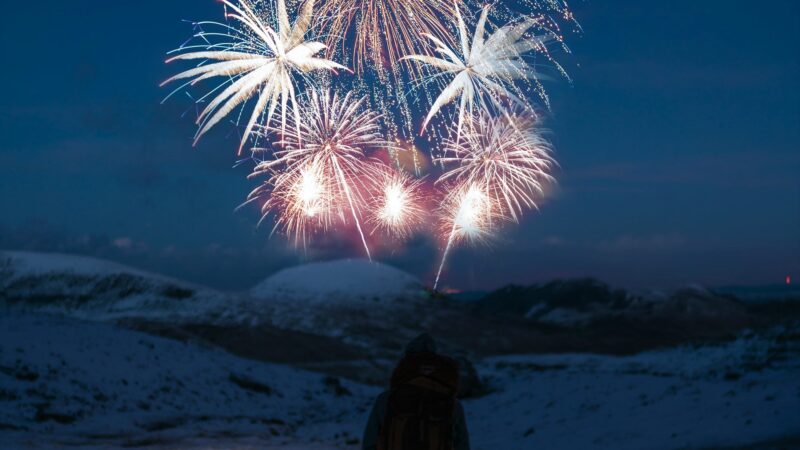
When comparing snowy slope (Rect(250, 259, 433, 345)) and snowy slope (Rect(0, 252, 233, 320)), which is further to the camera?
snowy slope (Rect(0, 252, 233, 320))

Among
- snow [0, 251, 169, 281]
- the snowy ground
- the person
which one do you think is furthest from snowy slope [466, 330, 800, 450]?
snow [0, 251, 169, 281]

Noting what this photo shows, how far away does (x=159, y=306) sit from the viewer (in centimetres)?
7462

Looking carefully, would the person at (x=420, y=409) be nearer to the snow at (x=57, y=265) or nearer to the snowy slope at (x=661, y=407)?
the snowy slope at (x=661, y=407)

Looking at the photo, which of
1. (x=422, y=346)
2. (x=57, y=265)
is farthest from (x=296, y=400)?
(x=57, y=265)

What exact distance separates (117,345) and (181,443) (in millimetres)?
12622

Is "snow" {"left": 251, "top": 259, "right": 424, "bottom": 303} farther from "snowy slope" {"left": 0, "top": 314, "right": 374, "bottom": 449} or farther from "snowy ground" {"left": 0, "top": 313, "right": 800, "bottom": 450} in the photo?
"snowy ground" {"left": 0, "top": 313, "right": 800, "bottom": 450}

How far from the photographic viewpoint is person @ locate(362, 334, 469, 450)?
582 centimetres

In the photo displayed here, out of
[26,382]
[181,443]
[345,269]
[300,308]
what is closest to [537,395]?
[181,443]

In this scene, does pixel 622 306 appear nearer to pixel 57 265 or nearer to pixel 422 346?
pixel 57 265

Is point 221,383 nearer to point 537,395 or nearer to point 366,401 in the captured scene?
point 366,401

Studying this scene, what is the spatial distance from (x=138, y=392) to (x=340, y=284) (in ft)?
223

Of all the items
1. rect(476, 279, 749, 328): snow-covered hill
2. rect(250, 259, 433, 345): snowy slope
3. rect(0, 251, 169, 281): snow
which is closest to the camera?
rect(250, 259, 433, 345): snowy slope

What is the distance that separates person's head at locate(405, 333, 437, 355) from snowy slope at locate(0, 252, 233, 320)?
214ft

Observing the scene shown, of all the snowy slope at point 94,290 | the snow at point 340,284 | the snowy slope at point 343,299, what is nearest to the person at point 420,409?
the snowy slope at point 343,299
